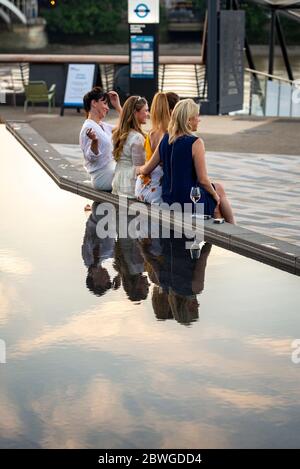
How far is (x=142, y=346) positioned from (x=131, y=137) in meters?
4.83

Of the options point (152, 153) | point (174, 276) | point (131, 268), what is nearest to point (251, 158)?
point (152, 153)

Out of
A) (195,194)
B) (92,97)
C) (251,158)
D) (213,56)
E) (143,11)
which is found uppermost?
(143,11)

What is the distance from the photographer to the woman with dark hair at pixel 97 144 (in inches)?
470

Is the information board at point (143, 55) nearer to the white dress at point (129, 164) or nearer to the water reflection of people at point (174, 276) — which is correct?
the white dress at point (129, 164)

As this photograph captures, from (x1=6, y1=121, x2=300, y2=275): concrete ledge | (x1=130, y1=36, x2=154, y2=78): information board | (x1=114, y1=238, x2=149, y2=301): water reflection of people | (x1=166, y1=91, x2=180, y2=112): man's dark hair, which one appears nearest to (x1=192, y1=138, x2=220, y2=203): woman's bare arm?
(x1=6, y1=121, x2=300, y2=275): concrete ledge

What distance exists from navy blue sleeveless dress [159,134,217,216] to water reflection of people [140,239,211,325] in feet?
1.60

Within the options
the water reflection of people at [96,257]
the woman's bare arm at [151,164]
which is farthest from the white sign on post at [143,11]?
the woman's bare arm at [151,164]

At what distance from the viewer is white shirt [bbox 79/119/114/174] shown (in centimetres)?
1195

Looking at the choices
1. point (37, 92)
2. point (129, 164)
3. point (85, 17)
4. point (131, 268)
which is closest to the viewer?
point (131, 268)

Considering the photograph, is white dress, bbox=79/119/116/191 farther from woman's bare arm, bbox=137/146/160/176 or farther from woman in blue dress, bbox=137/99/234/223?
woman in blue dress, bbox=137/99/234/223

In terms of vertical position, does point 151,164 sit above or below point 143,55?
below

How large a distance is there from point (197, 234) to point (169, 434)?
182 inches

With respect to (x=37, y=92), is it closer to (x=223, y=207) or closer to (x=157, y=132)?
(x=157, y=132)

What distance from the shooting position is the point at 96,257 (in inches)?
361
